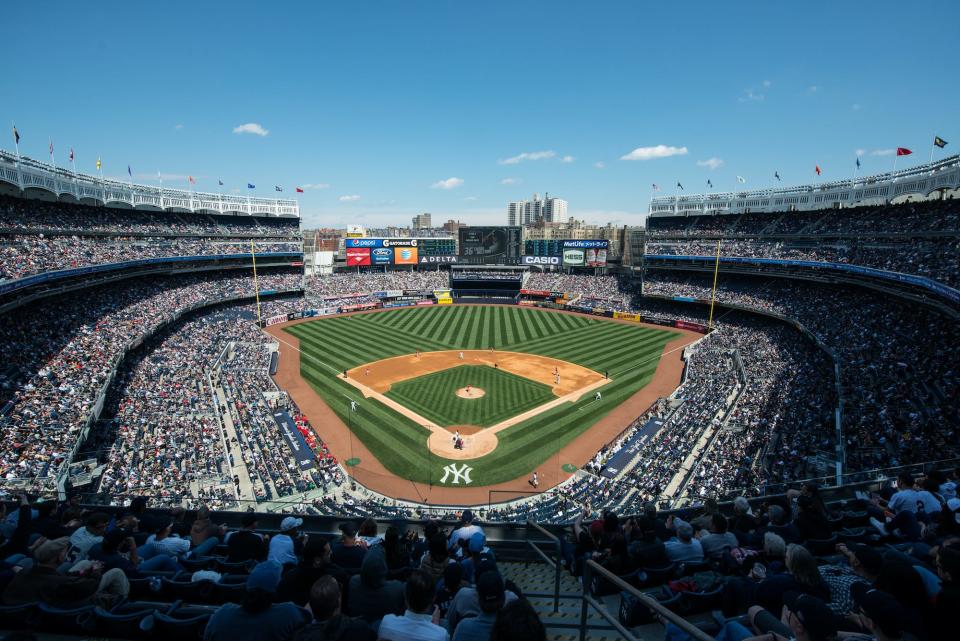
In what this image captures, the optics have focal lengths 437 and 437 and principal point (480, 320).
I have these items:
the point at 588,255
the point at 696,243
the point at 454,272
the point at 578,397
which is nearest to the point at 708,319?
the point at 696,243

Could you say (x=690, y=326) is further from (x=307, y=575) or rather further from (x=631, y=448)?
(x=307, y=575)

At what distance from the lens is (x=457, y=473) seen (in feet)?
70.8

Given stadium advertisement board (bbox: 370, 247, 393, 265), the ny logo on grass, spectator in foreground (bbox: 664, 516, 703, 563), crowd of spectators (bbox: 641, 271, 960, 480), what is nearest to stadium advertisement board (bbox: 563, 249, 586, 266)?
stadium advertisement board (bbox: 370, 247, 393, 265)

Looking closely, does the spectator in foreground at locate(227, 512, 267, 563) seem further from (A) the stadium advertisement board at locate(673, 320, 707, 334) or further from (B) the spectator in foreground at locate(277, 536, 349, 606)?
(A) the stadium advertisement board at locate(673, 320, 707, 334)

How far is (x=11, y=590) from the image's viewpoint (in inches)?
182

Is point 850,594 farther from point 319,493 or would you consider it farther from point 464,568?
point 319,493

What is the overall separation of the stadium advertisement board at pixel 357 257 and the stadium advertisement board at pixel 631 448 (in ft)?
197

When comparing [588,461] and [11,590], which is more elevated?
[11,590]

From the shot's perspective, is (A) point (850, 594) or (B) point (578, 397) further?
(B) point (578, 397)

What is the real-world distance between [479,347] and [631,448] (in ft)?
77.6

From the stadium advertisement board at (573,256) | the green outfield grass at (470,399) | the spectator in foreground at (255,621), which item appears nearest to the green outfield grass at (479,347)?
the green outfield grass at (470,399)

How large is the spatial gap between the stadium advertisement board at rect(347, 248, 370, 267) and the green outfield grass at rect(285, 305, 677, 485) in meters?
15.9

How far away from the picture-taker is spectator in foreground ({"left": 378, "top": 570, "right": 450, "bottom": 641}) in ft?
11.9

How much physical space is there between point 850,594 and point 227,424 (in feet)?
86.9
